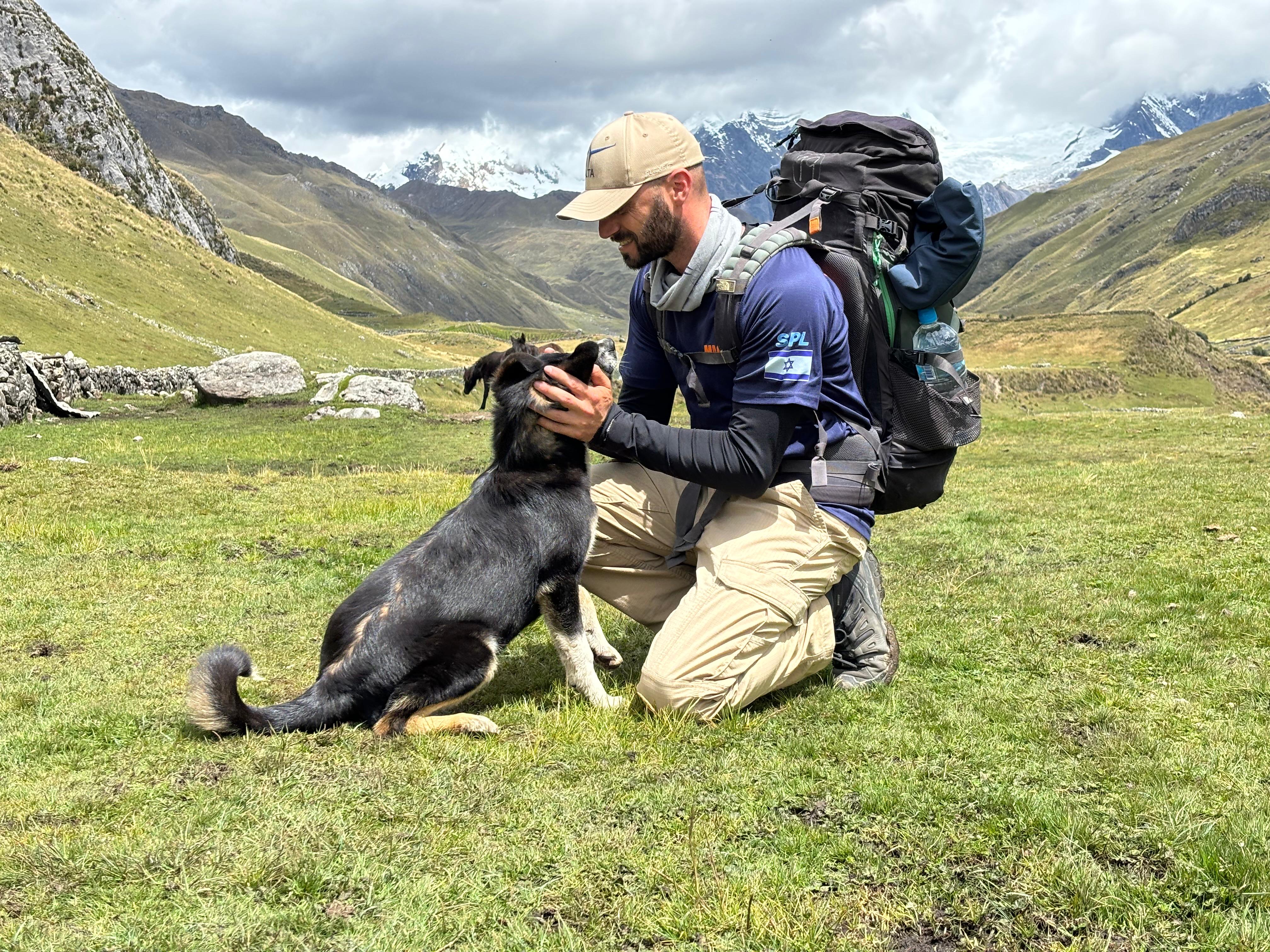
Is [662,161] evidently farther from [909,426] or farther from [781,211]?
[909,426]

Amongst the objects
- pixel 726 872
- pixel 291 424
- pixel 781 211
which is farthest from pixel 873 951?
pixel 291 424

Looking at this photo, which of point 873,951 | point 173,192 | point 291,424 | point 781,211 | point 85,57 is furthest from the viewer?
point 173,192

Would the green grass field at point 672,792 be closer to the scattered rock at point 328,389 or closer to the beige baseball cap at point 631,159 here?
the beige baseball cap at point 631,159

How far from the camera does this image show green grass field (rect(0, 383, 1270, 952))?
3881 millimetres

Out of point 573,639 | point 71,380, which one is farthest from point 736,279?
point 71,380

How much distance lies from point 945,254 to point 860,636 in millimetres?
2926

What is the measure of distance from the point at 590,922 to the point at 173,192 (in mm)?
112107

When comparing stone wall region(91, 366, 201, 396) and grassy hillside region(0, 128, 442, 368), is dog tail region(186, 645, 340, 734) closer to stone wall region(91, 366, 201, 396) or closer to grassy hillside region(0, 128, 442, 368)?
stone wall region(91, 366, 201, 396)

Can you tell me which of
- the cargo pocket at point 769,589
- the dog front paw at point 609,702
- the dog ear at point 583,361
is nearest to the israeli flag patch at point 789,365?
the dog ear at point 583,361

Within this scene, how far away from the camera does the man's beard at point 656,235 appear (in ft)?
19.8

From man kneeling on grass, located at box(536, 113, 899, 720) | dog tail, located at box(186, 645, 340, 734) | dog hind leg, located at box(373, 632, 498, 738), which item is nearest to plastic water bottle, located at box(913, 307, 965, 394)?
man kneeling on grass, located at box(536, 113, 899, 720)

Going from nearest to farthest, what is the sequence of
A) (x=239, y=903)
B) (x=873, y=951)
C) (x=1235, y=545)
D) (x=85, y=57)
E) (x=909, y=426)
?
(x=873, y=951), (x=239, y=903), (x=909, y=426), (x=1235, y=545), (x=85, y=57)

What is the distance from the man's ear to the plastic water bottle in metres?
2.80

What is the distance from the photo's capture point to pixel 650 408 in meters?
7.59
